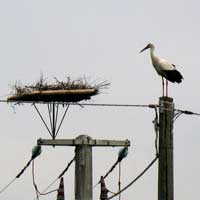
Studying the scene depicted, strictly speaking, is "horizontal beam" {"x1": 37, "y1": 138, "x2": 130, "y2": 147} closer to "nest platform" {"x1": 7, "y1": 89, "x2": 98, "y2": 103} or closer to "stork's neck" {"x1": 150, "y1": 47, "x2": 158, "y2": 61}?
"nest platform" {"x1": 7, "y1": 89, "x2": 98, "y2": 103}

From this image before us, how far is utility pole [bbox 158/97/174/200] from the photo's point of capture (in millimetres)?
8414

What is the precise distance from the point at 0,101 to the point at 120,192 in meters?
2.20

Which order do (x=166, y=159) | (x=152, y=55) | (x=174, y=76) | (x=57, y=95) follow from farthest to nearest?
(x=152, y=55), (x=174, y=76), (x=57, y=95), (x=166, y=159)

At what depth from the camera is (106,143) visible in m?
8.76

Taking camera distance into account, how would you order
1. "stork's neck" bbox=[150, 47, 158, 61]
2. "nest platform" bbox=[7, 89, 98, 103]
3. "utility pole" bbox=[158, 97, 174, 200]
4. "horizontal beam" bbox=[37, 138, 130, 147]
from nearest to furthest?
"utility pole" bbox=[158, 97, 174, 200] → "horizontal beam" bbox=[37, 138, 130, 147] → "nest platform" bbox=[7, 89, 98, 103] → "stork's neck" bbox=[150, 47, 158, 61]

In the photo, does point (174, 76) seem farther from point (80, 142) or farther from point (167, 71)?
point (80, 142)

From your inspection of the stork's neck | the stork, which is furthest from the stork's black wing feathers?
the stork's neck

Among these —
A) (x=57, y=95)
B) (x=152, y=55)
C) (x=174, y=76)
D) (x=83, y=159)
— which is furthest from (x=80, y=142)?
(x=152, y=55)

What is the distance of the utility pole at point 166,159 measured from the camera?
841cm

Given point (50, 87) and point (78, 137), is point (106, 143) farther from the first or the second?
point (50, 87)

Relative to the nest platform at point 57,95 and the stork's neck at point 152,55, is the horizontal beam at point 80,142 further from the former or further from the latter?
the stork's neck at point 152,55

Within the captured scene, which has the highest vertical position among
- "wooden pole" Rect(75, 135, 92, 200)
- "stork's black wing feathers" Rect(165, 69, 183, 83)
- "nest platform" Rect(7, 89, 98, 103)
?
"stork's black wing feathers" Rect(165, 69, 183, 83)

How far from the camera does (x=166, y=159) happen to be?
8.49 m

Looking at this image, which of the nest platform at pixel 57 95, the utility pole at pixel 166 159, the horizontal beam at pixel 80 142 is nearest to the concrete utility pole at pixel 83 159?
the horizontal beam at pixel 80 142
